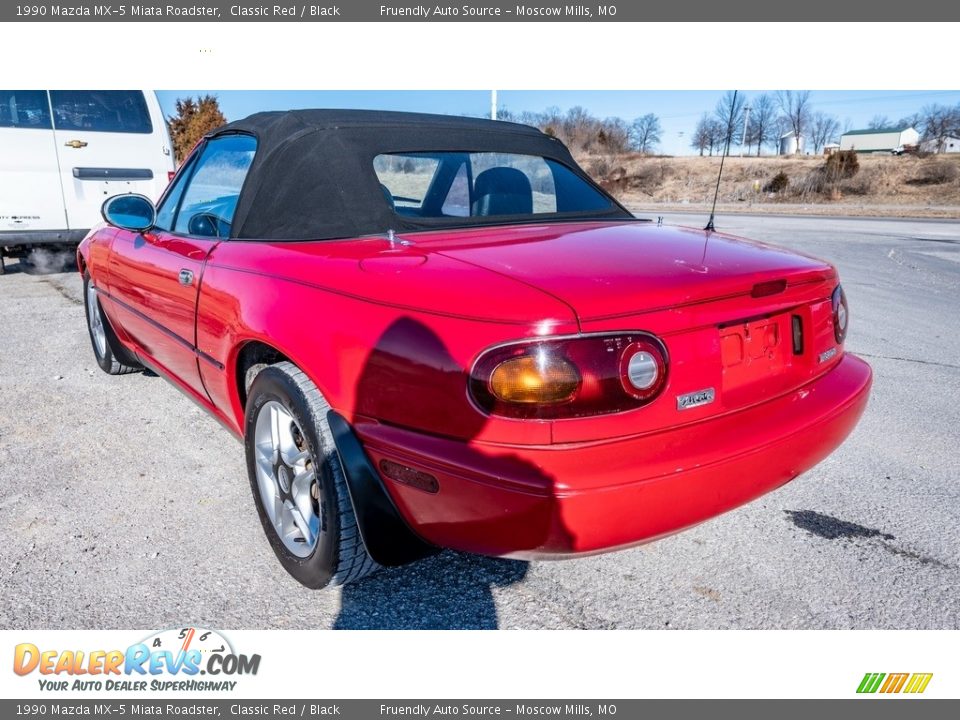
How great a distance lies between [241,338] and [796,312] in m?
1.82

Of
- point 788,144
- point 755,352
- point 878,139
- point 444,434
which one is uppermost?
point 878,139

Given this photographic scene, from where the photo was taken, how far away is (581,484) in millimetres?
1640

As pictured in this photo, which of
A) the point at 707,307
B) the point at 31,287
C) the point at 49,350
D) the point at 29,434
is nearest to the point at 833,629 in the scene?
the point at 707,307

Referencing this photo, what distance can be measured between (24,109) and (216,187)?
603cm

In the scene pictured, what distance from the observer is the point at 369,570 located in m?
2.17

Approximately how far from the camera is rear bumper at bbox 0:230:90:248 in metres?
7.64

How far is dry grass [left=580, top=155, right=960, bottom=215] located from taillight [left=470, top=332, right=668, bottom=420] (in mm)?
39386

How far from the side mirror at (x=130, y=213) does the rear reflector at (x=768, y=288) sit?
9.47ft

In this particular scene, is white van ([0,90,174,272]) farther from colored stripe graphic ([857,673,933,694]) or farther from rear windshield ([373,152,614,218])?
colored stripe graphic ([857,673,933,694])

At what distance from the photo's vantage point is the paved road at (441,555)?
214cm

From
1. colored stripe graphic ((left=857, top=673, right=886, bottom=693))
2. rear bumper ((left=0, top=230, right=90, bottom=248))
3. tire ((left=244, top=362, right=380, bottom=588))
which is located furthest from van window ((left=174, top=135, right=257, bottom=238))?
rear bumper ((left=0, top=230, right=90, bottom=248))

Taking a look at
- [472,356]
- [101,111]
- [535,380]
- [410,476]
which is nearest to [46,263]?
[101,111]

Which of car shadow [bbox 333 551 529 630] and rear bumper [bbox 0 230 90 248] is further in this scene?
rear bumper [bbox 0 230 90 248]

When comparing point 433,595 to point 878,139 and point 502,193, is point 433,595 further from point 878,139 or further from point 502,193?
point 878,139
